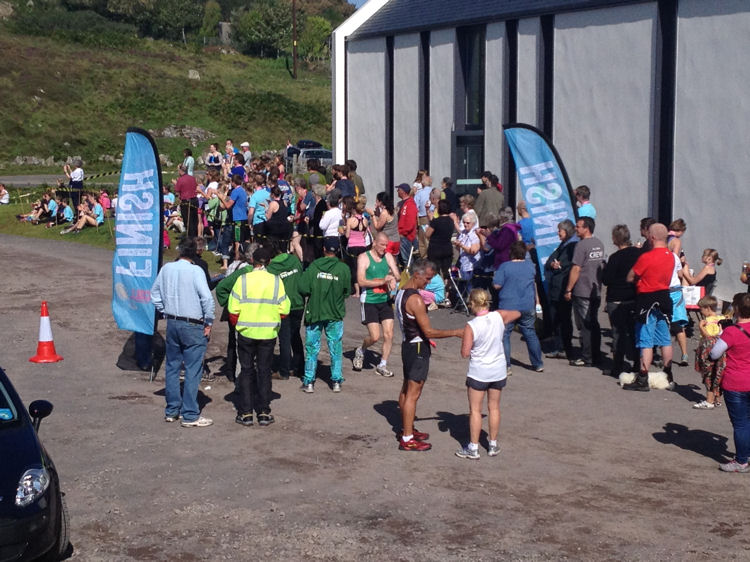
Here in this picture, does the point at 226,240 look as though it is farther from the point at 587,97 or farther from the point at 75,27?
the point at 75,27

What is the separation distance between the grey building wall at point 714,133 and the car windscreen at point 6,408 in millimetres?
14229

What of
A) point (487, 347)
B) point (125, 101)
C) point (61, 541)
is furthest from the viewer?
point (125, 101)

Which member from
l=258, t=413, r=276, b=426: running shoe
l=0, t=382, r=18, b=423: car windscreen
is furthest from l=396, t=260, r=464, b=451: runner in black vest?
l=0, t=382, r=18, b=423: car windscreen

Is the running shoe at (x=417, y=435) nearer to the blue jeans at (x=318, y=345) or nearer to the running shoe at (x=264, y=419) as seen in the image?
the running shoe at (x=264, y=419)

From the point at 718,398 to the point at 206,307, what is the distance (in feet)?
20.5

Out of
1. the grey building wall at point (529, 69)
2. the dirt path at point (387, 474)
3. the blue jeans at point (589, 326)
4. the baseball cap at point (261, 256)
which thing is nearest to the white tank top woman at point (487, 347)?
the dirt path at point (387, 474)

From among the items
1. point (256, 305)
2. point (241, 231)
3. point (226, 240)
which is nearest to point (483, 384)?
point (256, 305)

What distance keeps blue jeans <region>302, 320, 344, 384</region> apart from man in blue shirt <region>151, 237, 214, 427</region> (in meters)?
1.64

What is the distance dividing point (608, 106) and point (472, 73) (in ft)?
18.0

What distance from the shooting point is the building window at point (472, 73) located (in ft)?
84.5

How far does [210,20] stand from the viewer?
10388 cm

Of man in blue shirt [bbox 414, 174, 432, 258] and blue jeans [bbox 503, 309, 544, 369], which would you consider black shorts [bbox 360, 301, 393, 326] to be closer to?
blue jeans [bbox 503, 309, 544, 369]

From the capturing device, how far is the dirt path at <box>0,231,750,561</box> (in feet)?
26.4

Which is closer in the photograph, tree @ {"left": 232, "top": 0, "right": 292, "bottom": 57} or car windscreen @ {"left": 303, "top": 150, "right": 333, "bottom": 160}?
car windscreen @ {"left": 303, "top": 150, "right": 333, "bottom": 160}
